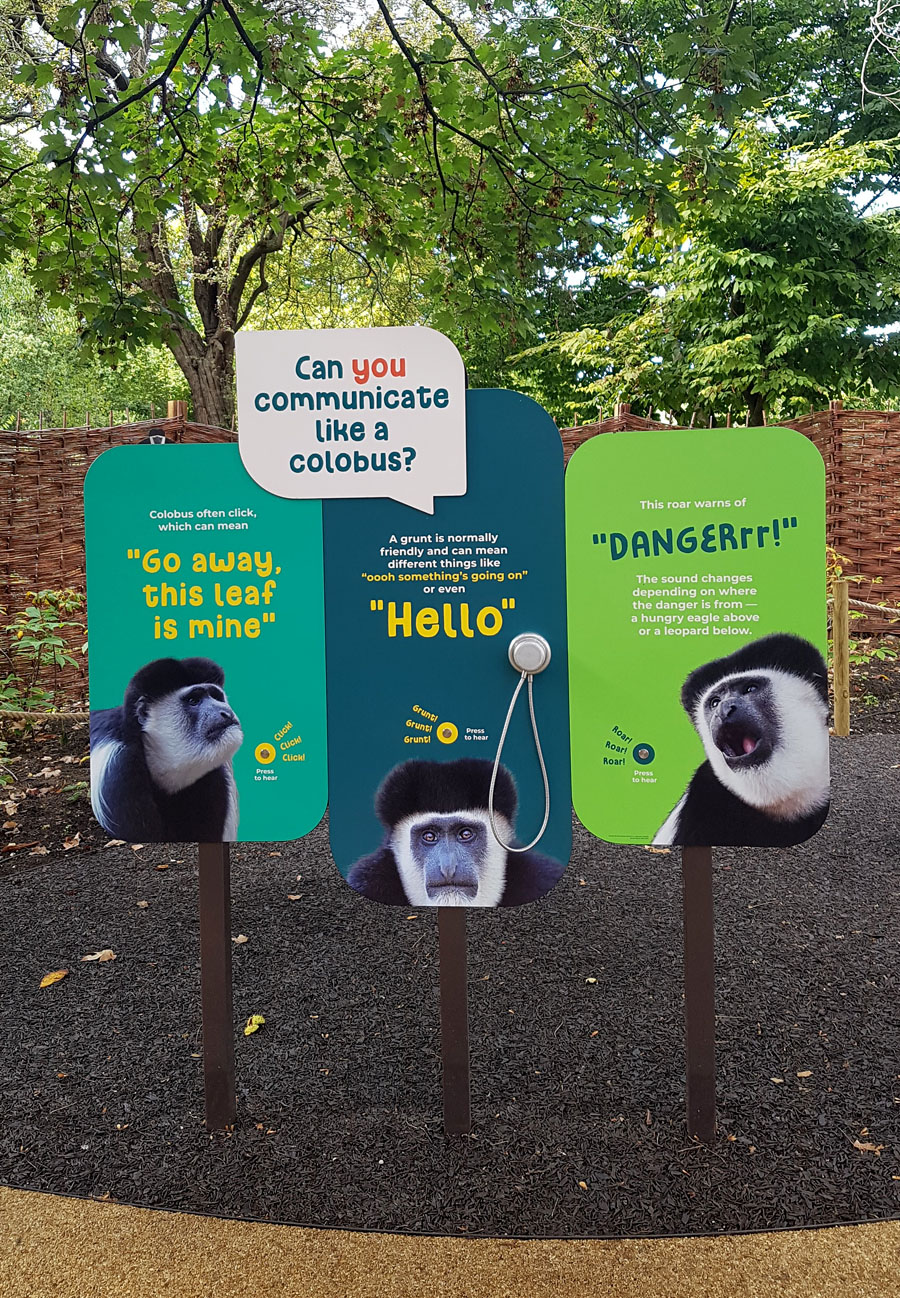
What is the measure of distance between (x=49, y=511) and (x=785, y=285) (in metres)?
8.74

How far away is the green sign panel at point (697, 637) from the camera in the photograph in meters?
2.10

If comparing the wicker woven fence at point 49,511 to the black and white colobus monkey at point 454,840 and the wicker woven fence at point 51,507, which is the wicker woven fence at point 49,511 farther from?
the black and white colobus monkey at point 454,840

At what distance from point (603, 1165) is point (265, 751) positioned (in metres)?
1.20

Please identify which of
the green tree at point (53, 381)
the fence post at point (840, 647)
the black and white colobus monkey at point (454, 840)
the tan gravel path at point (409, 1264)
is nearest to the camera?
the tan gravel path at point (409, 1264)

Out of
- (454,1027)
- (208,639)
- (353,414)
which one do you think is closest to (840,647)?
(454,1027)

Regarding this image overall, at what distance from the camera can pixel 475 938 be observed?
3.40m

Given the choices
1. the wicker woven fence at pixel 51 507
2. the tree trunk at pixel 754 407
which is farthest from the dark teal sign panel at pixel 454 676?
the tree trunk at pixel 754 407

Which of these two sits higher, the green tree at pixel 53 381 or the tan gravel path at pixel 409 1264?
the green tree at pixel 53 381

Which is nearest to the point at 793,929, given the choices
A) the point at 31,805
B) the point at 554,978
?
the point at 554,978

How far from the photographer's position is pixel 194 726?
88.6 inches

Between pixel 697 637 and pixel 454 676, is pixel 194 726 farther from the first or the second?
pixel 697 637

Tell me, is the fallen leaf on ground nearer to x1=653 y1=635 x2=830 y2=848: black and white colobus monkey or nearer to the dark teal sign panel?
x1=653 y1=635 x2=830 y2=848: black and white colobus monkey

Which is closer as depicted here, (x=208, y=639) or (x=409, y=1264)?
(x=409, y=1264)

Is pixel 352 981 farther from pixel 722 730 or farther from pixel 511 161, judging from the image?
pixel 511 161
